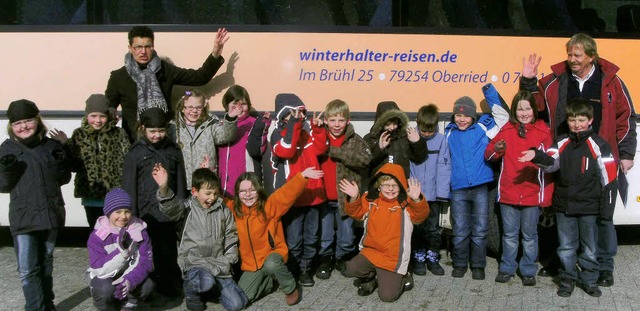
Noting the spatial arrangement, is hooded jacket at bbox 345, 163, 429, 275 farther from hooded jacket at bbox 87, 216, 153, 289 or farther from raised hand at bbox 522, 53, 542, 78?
hooded jacket at bbox 87, 216, 153, 289

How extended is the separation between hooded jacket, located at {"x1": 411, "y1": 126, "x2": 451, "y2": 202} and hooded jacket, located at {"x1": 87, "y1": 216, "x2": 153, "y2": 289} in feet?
7.85

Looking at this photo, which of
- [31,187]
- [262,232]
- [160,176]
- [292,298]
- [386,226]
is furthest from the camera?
[386,226]

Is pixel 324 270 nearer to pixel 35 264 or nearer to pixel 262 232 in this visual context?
pixel 262 232

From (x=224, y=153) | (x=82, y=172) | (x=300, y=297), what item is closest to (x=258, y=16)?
(x=224, y=153)

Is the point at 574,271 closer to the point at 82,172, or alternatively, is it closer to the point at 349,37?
the point at 349,37

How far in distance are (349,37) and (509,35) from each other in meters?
1.44

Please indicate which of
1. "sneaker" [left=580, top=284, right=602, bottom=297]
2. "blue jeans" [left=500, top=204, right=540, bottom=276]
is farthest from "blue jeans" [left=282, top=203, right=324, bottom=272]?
"sneaker" [left=580, top=284, right=602, bottom=297]

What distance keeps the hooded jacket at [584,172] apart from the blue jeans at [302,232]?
6.14ft

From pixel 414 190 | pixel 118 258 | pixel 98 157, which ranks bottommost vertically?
pixel 118 258

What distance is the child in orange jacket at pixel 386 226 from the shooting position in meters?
6.18

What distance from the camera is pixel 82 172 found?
6.21 metres

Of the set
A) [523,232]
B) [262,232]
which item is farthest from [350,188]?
[523,232]

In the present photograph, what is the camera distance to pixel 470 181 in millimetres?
6578

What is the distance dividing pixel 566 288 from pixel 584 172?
934mm
